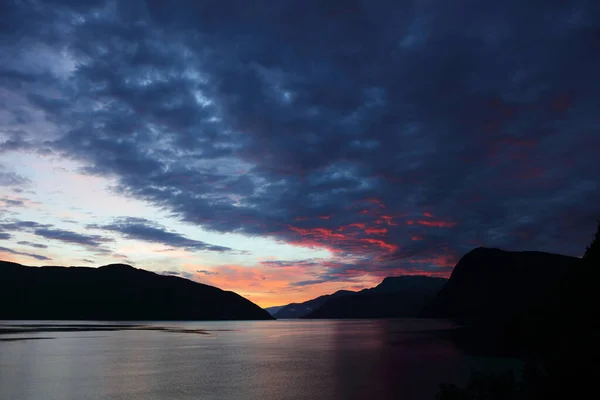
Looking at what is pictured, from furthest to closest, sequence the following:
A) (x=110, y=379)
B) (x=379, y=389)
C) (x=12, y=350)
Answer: (x=12, y=350), (x=110, y=379), (x=379, y=389)

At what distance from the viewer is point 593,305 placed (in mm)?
33000

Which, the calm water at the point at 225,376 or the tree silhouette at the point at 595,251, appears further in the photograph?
the tree silhouette at the point at 595,251

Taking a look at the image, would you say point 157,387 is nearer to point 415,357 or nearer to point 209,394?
point 209,394

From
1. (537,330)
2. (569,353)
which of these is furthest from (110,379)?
(537,330)

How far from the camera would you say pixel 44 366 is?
2232 inches

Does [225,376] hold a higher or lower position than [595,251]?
lower

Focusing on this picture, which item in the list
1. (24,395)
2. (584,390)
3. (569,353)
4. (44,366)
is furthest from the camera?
(44,366)

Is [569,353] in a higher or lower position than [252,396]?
higher

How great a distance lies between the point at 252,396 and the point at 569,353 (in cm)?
2651

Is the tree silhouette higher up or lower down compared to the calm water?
higher up

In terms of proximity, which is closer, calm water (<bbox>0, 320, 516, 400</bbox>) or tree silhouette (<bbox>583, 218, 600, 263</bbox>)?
calm water (<bbox>0, 320, 516, 400</bbox>)

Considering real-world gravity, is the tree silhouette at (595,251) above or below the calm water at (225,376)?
above

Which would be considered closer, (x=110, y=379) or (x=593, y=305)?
(x=593, y=305)

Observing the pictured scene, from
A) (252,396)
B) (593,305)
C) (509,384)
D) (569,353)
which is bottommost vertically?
(252,396)
